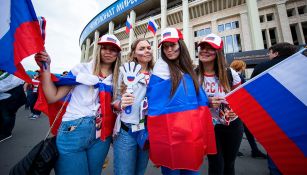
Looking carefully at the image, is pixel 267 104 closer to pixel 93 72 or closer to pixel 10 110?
pixel 93 72

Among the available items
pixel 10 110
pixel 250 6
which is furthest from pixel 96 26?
pixel 10 110

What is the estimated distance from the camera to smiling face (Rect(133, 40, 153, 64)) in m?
1.82

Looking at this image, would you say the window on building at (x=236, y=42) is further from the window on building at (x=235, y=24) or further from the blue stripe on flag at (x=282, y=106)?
the blue stripe on flag at (x=282, y=106)

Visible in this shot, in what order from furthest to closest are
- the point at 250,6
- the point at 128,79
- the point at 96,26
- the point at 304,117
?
the point at 96,26
the point at 250,6
the point at 128,79
the point at 304,117

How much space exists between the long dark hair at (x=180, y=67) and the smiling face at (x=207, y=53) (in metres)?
0.51

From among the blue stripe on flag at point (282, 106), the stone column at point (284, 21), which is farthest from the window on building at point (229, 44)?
the blue stripe on flag at point (282, 106)

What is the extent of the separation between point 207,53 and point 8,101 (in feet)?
16.9

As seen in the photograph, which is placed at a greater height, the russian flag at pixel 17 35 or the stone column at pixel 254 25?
the stone column at pixel 254 25

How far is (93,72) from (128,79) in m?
0.48

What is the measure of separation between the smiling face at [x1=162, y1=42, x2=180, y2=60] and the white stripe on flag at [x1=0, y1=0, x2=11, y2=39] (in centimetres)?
135

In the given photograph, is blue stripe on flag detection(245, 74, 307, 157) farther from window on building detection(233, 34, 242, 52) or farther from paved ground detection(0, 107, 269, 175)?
window on building detection(233, 34, 242, 52)

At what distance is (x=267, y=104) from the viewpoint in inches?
51.1

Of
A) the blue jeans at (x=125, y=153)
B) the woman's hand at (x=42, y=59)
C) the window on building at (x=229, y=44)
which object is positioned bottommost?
→ the blue jeans at (x=125, y=153)

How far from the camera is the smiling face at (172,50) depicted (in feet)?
5.00
